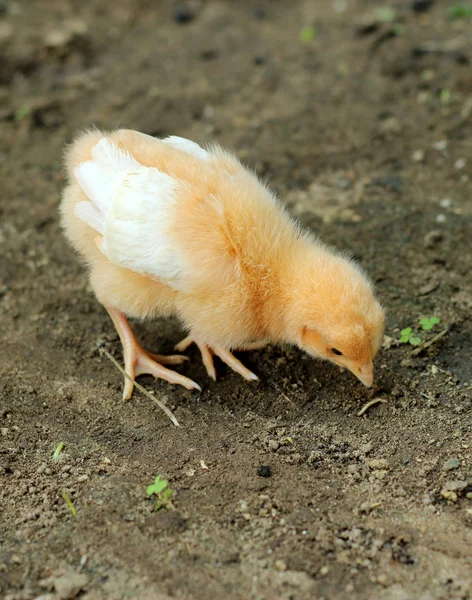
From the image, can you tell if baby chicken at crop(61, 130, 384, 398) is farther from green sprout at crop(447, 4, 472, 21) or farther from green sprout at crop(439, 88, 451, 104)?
green sprout at crop(447, 4, 472, 21)

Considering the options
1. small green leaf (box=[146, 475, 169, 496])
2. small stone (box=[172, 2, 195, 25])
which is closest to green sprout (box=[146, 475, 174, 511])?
small green leaf (box=[146, 475, 169, 496])

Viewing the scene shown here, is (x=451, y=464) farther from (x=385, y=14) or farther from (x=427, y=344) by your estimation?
(x=385, y=14)

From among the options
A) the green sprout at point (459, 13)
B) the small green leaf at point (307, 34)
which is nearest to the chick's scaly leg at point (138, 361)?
the small green leaf at point (307, 34)

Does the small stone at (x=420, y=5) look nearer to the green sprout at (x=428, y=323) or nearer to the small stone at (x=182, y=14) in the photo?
the small stone at (x=182, y=14)

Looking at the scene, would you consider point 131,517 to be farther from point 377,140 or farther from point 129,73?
point 129,73

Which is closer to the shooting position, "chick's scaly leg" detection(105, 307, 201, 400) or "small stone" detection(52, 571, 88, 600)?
"small stone" detection(52, 571, 88, 600)

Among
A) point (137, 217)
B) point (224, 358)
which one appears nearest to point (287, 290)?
point (224, 358)
